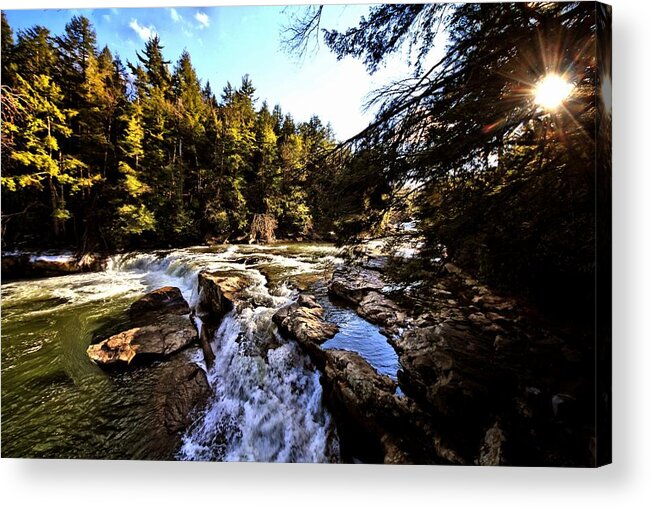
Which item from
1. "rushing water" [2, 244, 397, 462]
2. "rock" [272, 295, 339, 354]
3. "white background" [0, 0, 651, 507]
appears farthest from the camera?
"rock" [272, 295, 339, 354]

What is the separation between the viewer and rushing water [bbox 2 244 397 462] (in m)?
1.70

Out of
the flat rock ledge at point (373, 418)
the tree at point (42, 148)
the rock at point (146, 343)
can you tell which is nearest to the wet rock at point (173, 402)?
the rock at point (146, 343)

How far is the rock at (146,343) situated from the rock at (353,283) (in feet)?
4.69

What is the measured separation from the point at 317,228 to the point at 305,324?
81 cm

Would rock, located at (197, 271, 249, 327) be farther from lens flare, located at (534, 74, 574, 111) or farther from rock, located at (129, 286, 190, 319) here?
lens flare, located at (534, 74, 574, 111)

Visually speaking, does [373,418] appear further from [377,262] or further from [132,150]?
[132,150]

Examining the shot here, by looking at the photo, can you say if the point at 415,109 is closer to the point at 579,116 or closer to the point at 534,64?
the point at 534,64

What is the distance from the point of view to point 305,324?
2125 mm

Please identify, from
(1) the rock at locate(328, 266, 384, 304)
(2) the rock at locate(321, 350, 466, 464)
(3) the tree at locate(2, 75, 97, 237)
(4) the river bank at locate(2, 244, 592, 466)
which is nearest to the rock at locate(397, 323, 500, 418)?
(4) the river bank at locate(2, 244, 592, 466)

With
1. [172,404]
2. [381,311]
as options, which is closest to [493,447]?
[381,311]

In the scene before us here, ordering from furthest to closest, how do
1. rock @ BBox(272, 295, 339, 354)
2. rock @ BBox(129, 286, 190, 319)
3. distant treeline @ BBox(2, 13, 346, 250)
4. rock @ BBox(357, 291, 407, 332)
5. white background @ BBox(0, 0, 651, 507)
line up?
rock @ BBox(129, 286, 190, 319) < rock @ BBox(272, 295, 339, 354) < rock @ BBox(357, 291, 407, 332) < distant treeline @ BBox(2, 13, 346, 250) < white background @ BBox(0, 0, 651, 507)

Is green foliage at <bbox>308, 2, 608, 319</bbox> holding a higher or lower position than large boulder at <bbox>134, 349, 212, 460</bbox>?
higher

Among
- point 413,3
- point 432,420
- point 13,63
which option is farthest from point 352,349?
point 13,63

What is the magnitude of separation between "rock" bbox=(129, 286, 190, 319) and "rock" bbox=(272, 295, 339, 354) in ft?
2.99
